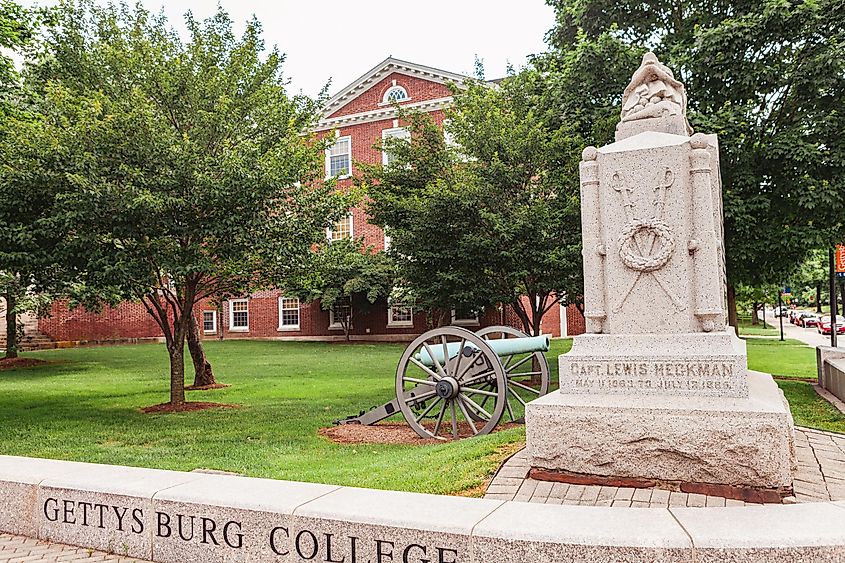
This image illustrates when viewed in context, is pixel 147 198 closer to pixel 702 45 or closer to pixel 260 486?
pixel 260 486

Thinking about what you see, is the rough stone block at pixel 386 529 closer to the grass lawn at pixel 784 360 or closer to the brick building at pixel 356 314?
the grass lawn at pixel 784 360

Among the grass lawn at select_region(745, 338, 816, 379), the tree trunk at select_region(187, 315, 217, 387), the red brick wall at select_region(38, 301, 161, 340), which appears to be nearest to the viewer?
the tree trunk at select_region(187, 315, 217, 387)

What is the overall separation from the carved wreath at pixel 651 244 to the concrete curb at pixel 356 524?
301 cm

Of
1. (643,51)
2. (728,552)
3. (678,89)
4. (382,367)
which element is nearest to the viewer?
(728,552)

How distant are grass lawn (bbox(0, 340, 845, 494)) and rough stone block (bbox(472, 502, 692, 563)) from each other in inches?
89.4

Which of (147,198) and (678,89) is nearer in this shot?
(678,89)

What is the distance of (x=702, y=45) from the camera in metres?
12.6

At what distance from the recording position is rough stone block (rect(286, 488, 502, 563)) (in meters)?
3.44

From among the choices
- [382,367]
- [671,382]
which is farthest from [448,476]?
[382,367]

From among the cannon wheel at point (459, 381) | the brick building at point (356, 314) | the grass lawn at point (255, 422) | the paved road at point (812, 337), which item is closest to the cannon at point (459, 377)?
the cannon wheel at point (459, 381)

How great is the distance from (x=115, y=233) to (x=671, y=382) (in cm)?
885

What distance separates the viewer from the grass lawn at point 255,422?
23.3 ft

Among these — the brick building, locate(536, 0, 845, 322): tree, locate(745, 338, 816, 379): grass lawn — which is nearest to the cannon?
locate(536, 0, 845, 322): tree

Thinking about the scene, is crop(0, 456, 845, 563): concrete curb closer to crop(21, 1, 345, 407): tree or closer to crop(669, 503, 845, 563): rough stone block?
crop(669, 503, 845, 563): rough stone block
